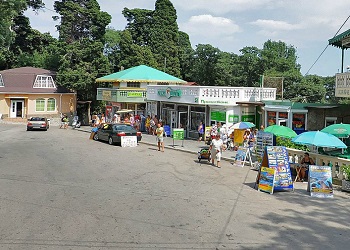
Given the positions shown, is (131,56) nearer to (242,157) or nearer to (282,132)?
(242,157)

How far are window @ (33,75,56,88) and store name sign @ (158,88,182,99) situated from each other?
25052mm

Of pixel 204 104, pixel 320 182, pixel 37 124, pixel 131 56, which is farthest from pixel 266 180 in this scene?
pixel 131 56

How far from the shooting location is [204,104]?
2567 centimetres

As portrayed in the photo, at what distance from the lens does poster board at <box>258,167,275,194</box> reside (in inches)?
474

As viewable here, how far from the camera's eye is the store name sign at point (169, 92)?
1080 inches

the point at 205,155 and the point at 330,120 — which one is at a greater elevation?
the point at 330,120

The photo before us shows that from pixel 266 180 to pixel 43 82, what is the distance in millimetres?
42499

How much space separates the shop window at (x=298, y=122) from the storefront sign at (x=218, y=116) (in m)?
4.80

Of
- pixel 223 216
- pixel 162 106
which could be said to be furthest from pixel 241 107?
pixel 223 216

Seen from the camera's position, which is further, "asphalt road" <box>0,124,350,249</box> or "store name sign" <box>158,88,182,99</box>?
"store name sign" <box>158,88,182,99</box>

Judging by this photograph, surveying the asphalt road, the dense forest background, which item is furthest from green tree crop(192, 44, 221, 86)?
the asphalt road

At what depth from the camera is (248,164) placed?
56.8 ft

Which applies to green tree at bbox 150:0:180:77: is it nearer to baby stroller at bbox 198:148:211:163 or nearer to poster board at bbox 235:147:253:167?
baby stroller at bbox 198:148:211:163

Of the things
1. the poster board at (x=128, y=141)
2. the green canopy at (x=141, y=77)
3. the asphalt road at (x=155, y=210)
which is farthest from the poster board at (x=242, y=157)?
the green canopy at (x=141, y=77)
